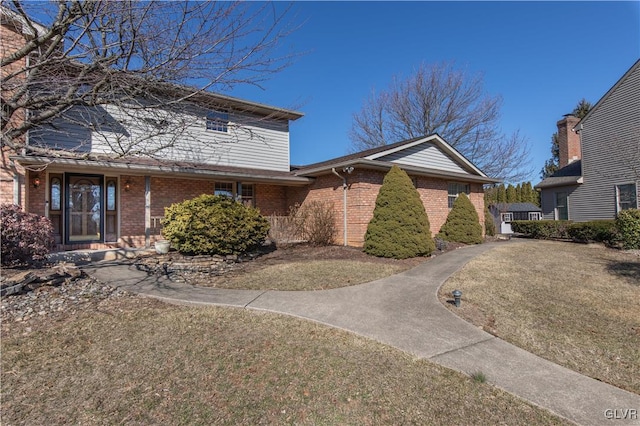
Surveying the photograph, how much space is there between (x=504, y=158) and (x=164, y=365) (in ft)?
86.4

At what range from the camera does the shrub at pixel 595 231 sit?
1391 centimetres

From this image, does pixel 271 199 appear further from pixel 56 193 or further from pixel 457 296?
pixel 457 296

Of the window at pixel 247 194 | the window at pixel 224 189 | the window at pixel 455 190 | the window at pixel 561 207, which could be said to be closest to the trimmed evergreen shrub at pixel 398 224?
the window at pixel 455 190

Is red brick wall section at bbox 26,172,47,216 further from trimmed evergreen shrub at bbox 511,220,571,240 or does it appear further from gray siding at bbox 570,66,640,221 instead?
gray siding at bbox 570,66,640,221

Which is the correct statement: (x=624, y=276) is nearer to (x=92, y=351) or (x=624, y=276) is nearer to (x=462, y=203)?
(x=462, y=203)

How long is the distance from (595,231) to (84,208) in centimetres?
2080

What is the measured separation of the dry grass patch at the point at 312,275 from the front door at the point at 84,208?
6.60 metres

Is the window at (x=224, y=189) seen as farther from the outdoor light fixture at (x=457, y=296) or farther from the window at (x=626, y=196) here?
the window at (x=626, y=196)

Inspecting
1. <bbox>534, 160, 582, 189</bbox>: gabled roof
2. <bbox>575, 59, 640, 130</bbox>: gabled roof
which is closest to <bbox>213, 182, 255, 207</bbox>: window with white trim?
<bbox>534, 160, 582, 189</bbox>: gabled roof

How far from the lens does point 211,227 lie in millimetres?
8844

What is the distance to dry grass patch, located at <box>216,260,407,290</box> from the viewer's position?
7.21 m

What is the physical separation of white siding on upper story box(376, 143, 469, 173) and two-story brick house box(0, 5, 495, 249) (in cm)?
5

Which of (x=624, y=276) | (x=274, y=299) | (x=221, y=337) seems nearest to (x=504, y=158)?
(x=624, y=276)

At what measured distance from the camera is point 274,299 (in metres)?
6.18
